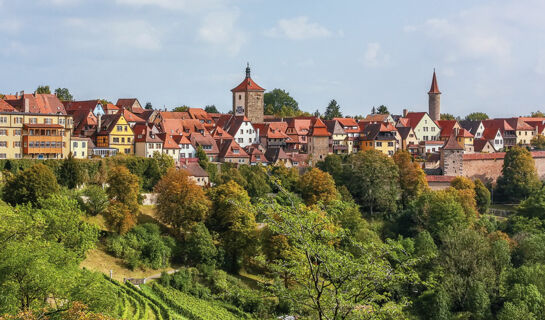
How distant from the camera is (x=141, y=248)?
40.8 metres

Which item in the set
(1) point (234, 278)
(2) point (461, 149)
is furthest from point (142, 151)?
(2) point (461, 149)

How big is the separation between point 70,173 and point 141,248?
830 cm

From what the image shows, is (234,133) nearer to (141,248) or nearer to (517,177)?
(517,177)

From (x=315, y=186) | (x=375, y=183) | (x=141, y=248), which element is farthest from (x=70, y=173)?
(x=375, y=183)

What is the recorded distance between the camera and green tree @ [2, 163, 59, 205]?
39.0 metres

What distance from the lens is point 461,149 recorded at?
63750mm

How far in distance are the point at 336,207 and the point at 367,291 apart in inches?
95.0

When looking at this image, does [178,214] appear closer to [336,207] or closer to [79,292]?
[79,292]

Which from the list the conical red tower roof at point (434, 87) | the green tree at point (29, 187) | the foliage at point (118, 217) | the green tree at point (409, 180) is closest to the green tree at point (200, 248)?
the foliage at point (118, 217)

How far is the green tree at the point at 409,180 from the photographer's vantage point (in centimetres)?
5694

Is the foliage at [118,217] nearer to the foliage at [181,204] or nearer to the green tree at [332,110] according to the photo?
the foliage at [181,204]

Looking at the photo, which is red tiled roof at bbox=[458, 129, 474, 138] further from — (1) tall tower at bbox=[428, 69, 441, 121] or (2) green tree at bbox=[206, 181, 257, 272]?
(2) green tree at bbox=[206, 181, 257, 272]

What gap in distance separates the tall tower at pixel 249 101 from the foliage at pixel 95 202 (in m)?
32.4

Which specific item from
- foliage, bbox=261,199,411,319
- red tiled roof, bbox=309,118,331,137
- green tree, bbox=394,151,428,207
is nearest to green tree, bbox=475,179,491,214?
green tree, bbox=394,151,428,207
